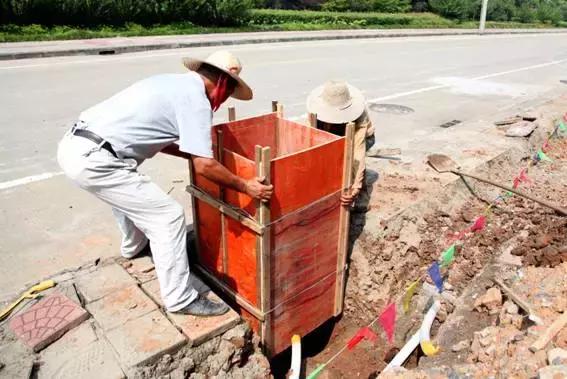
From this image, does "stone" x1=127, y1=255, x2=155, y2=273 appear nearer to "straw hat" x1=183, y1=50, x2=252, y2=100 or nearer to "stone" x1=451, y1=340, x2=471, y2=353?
"straw hat" x1=183, y1=50, x2=252, y2=100

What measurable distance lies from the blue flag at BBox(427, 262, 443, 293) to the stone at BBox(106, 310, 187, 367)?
2646 mm

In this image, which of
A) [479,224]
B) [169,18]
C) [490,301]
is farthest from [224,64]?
[169,18]

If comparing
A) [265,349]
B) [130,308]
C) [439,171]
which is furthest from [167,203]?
[439,171]

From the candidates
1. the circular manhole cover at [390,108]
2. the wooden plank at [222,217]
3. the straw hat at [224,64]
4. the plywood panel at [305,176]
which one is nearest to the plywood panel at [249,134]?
the wooden plank at [222,217]

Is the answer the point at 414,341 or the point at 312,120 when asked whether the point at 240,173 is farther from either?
the point at 414,341

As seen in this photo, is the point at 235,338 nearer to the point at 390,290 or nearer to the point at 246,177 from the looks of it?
the point at 246,177

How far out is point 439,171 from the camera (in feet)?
19.5

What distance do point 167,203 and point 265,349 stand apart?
1380mm

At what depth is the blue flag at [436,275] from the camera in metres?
4.67

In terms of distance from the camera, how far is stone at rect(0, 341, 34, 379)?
266 centimetres

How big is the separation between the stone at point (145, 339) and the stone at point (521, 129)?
21.1 ft

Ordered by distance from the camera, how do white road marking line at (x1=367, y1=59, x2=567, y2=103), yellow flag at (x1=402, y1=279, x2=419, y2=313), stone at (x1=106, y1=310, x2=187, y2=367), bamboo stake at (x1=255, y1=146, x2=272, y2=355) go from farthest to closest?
white road marking line at (x1=367, y1=59, x2=567, y2=103) → yellow flag at (x1=402, y1=279, x2=419, y2=313) → bamboo stake at (x1=255, y1=146, x2=272, y2=355) → stone at (x1=106, y1=310, x2=187, y2=367)

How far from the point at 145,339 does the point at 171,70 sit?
33.2ft

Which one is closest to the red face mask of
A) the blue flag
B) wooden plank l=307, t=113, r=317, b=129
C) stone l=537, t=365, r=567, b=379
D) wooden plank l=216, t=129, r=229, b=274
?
wooden plank l=216, t=129, r=229, b=274
